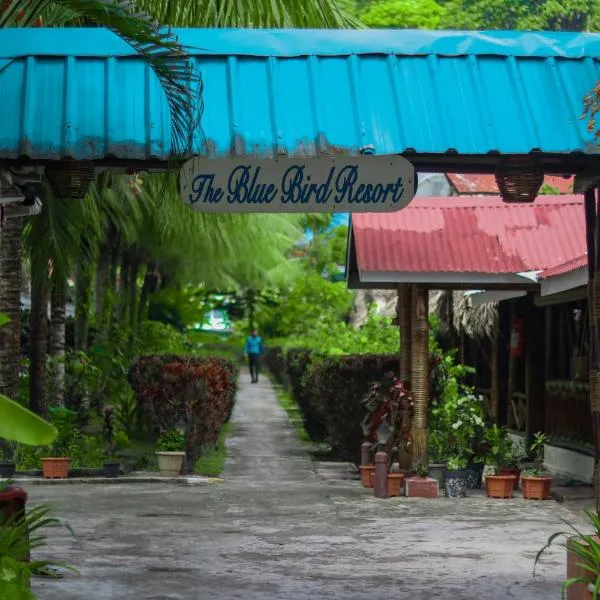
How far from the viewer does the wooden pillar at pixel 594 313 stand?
8.09 meters

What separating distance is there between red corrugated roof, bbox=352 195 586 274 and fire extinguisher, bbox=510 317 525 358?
9.69 feet

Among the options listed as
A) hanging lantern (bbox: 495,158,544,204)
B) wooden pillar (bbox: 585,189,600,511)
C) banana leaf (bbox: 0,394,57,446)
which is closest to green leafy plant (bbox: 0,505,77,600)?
banana leaf (bbox: 0,394,57,446)

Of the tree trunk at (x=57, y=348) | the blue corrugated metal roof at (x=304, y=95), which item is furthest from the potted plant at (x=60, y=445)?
the blue corrugated metal roof at (x=304, y=95)

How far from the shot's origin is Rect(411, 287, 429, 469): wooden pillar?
15570 mm

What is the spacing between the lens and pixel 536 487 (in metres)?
14.8

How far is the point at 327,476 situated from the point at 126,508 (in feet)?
13.9

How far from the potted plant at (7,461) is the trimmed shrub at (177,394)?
195 centimetres

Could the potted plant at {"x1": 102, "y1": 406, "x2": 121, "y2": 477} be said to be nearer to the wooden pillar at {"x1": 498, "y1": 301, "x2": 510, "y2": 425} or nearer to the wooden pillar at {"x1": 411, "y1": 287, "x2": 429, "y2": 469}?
the wooden pillar at {"x1": 411, "y1": 287, "x2": 429, "y2": 469}

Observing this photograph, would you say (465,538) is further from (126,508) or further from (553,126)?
(553,126)

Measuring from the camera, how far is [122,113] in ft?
25.3

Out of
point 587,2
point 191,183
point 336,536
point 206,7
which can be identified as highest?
point 587,2

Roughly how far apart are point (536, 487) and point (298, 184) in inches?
309

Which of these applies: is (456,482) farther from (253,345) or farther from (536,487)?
(253,345)

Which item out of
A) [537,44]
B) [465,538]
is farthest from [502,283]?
[537,44]
